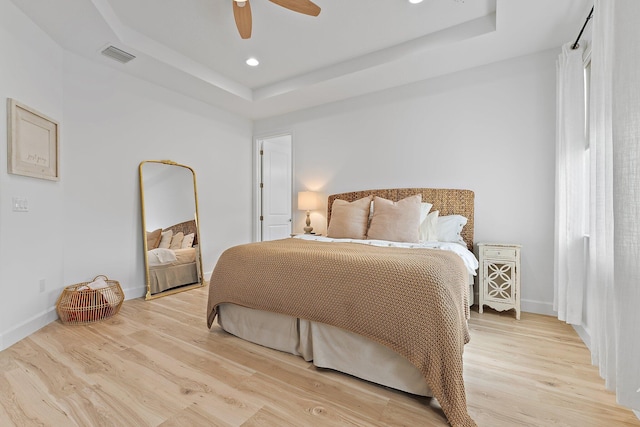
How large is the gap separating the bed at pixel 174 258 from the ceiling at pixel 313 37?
6.21 ft

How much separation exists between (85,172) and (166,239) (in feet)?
3.70

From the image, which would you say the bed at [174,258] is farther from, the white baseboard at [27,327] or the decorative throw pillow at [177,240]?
the white baseboard at [27,327]

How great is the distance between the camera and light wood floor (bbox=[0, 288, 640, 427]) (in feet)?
4.54

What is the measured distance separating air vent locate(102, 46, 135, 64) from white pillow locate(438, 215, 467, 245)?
371 cm

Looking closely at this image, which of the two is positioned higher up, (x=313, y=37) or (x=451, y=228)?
(x=313, y=37)

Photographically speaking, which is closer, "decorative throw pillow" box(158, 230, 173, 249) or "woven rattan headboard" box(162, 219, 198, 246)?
"decorative throw pillow" box(158, 230, 173, 249)

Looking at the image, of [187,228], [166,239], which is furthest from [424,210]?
[166,239]

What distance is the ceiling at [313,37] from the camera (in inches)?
95.8

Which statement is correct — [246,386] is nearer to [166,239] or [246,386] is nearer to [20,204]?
[20,204]

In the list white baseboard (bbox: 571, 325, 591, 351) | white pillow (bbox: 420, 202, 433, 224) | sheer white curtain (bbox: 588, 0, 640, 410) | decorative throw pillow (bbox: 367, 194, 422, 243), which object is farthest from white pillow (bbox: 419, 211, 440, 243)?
sheer white curtain (bbox: 588, 0, 640, 410)

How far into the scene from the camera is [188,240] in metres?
3.95

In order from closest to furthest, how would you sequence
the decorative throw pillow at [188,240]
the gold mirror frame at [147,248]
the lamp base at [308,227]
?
the gold mirror frame at [147,248] → the decorative throw pillow at [188,240] → the lamp base at [308,227]

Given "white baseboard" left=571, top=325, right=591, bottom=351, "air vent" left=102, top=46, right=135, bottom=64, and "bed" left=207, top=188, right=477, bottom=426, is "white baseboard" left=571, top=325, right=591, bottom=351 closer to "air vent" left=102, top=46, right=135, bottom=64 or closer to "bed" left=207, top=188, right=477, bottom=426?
"bed" left=207, top=188, right=477, bottom=426

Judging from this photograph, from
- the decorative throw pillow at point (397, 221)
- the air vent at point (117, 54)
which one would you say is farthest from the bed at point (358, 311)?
the air vent at point (117, 54)
